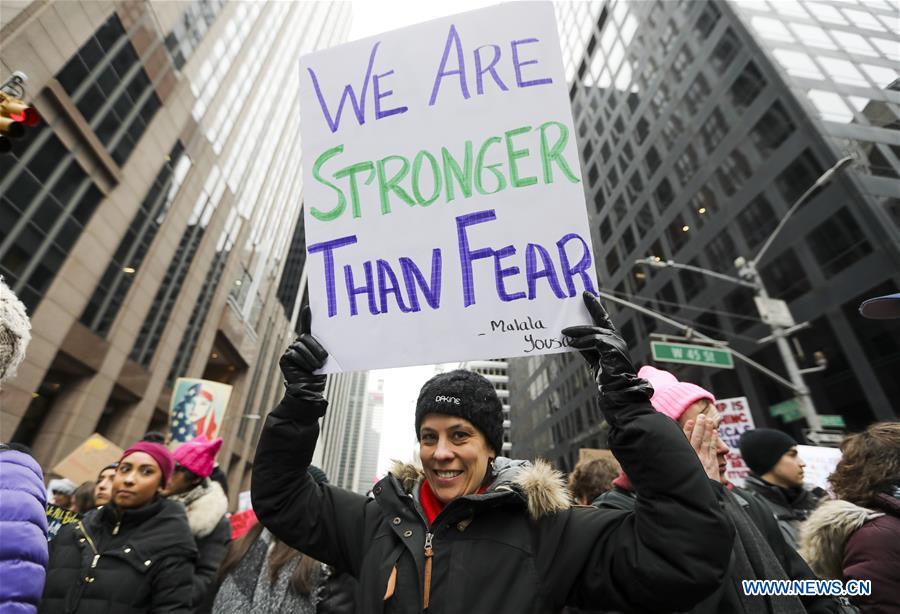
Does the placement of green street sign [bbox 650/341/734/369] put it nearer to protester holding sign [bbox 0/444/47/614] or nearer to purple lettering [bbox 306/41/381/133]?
purple lettering [bbox 306/41/381/133]

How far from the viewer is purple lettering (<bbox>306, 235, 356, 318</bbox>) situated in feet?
6.29

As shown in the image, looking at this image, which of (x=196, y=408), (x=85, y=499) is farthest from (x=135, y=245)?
(x=85, y=499)

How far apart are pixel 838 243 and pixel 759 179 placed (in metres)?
6.11

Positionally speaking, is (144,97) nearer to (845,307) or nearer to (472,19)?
(472,19)

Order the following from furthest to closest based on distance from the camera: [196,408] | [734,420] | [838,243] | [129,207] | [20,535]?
[838,243]
[129,207]
[196,408]
[734,420]
[20,535]

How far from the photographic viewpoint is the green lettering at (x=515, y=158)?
6.13ft

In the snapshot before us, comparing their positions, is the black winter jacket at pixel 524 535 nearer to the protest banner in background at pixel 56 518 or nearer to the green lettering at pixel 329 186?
the green lettering at pixel 329 186

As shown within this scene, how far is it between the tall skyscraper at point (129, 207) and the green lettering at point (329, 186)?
50.9ft

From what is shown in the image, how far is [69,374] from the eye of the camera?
1588cm

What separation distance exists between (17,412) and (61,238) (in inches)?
221

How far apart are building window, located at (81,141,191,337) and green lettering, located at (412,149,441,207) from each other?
731 inches

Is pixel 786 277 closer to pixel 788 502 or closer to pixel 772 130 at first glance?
pixel 772 130

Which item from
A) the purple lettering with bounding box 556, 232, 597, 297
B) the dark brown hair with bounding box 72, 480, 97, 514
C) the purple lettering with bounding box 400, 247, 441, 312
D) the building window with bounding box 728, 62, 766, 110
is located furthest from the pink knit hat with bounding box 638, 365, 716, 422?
the building window with bounding box 728, 62, 766, 110

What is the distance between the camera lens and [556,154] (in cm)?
187
